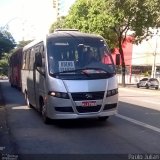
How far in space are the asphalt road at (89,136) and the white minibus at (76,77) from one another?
49 centimetres

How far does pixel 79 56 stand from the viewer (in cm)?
1222

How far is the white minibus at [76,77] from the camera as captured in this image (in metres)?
11.5

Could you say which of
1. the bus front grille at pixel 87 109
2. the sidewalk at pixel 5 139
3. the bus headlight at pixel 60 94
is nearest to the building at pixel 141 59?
the sidewalk at pixel 5 139

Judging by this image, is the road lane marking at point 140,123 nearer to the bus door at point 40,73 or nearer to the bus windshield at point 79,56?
the bus windshield at point 79,56

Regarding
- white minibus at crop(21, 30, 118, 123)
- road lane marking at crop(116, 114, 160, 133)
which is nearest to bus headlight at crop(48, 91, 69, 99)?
white minibus at crop(21, 30, 118, 123)

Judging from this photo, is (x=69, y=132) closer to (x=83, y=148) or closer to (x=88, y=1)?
(x=83, y=148)

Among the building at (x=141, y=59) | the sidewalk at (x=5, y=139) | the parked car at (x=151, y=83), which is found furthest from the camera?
the building at (x=141, y=59)

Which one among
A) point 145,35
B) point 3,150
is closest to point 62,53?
point 3,150

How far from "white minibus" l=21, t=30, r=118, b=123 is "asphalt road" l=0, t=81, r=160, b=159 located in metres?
0.49

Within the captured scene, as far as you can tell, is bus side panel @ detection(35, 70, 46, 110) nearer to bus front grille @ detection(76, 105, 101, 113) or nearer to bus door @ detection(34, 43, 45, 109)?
bus door @ detection(34, 43, 45, 109)

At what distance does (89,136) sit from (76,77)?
1.78 metres

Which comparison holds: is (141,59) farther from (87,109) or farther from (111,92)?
(87,109)

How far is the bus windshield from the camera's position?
38.9 feet

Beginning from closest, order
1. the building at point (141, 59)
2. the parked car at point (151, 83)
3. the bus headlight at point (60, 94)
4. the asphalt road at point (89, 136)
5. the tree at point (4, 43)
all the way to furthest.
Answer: the asphalt road at point (89, 136), the bus headlight at point (60, 94), the parked car at point (151, 83), the tree at point (4, 43), the building at point (141, 59)
